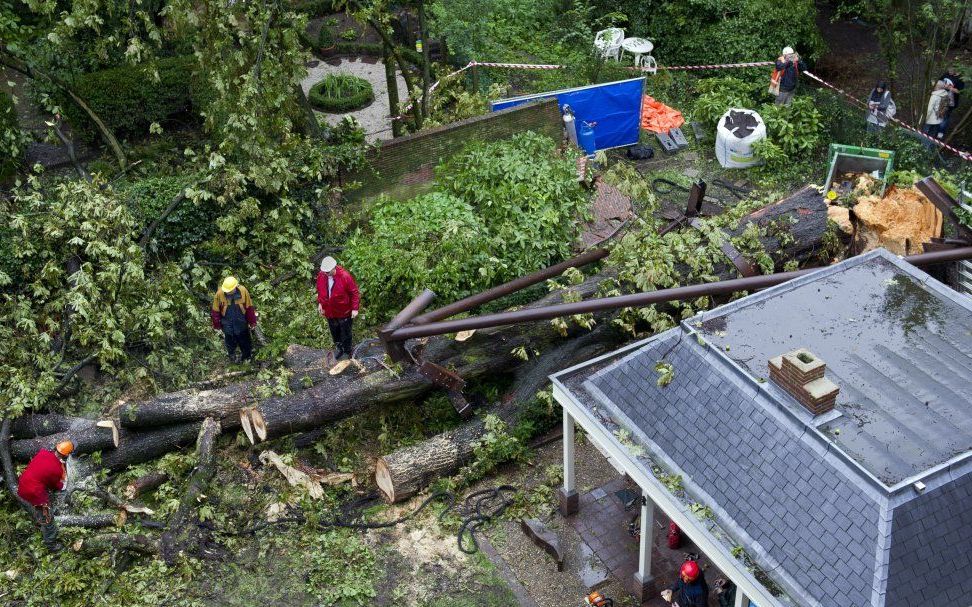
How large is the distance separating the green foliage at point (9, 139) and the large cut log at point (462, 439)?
7927mm

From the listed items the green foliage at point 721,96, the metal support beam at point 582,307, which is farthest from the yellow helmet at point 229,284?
the green foliage at point 721,96

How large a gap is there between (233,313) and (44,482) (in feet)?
9.17

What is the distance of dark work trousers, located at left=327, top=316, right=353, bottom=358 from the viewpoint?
11023mm

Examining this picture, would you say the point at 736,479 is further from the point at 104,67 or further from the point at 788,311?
the point at 104,67

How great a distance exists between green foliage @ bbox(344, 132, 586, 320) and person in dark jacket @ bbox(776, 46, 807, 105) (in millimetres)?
5447

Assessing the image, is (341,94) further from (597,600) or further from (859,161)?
(597,600)

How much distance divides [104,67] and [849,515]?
1508cm

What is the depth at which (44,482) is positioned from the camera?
9.48 metres

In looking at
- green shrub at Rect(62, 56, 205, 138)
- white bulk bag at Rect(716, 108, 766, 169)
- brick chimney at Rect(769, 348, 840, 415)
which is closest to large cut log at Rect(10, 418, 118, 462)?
brick chimney at Rect(769, 348, 840, 415)

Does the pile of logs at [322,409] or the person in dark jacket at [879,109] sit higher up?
the person in dark jacket at [879,109]

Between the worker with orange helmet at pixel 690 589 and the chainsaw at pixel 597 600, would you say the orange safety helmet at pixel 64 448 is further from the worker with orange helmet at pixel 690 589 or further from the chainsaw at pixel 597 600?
the worker with orange helmet at pixel 690 589

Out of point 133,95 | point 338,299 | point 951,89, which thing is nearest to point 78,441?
point 338,299

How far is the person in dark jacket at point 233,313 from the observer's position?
35.9 feet

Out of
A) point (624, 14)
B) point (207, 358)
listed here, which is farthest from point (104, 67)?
point (624, 14)
